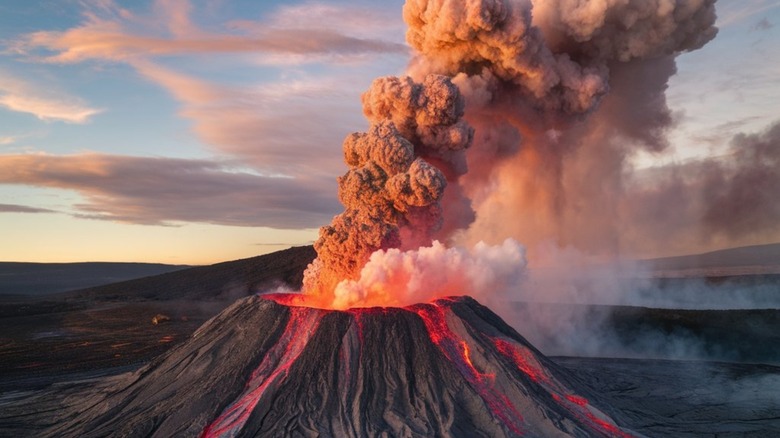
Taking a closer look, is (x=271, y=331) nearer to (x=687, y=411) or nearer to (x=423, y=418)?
(x=423, y=418)

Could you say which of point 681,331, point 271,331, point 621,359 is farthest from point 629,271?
point 271,331

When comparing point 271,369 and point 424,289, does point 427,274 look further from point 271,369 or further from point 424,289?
point 271,369

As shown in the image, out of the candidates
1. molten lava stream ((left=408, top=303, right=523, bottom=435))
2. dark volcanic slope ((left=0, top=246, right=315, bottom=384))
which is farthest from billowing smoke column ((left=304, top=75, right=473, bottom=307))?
dark volcanic slope ((left=0, top=246, right=315, bottom=384))

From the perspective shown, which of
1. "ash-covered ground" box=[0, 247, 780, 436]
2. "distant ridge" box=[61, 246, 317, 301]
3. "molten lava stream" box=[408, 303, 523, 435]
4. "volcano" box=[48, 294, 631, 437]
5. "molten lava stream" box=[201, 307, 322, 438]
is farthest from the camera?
"distant ridge" box=[61, 246, 317, 301]

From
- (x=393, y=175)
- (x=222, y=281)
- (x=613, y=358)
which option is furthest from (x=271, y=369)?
(x=222, y=281)

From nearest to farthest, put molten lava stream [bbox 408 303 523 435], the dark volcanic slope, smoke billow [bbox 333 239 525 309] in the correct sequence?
molten lava stream [bbox 408 303 523 435]
smoke billow [bbox 333 239 525 309]
the dark volcanic slope

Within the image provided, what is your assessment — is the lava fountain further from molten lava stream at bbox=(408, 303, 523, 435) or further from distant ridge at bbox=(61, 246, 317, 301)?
distant ridge at bbox=(61, 246, 317, 301)

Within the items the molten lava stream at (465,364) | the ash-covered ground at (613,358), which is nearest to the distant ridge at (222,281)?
the ash-covered ground at (613,358)
